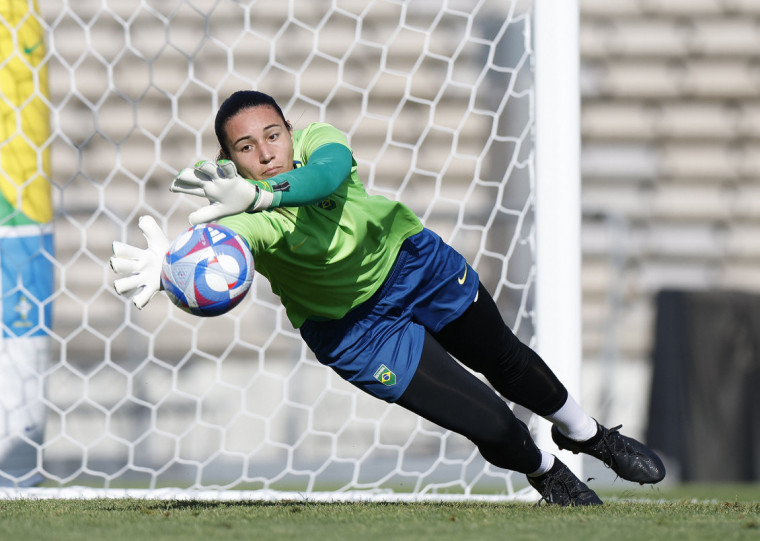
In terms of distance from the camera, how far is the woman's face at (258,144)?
301 cm

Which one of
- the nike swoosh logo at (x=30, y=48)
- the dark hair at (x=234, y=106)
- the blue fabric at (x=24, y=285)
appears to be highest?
the nike swoosh logo at (x=30, y=48)

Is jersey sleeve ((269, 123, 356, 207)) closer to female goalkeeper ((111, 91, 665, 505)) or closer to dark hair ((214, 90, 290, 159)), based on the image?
female goalkeeper ((111, 91, 665, 505))

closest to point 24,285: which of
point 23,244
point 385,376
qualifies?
point 23,244

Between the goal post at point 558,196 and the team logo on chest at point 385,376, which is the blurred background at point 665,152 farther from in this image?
the team logo on chest at point 385,376

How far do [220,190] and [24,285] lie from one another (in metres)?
2.20

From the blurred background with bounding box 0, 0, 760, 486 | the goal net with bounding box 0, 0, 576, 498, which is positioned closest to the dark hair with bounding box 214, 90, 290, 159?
the blurred background with bounding box 0, 0, 760, 486

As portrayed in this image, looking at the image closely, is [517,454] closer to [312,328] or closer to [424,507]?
[424,507]

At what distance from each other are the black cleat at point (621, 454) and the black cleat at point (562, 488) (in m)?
0.11

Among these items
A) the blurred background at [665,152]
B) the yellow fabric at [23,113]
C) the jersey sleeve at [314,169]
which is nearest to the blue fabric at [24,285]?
the yellow fabric at [23,113]

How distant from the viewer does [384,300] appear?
3105mm

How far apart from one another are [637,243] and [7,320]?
3.88 m

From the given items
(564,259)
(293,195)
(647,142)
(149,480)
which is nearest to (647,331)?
(647,142)

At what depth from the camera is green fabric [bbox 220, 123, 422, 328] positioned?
9.53ft

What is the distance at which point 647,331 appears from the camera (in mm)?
6344
